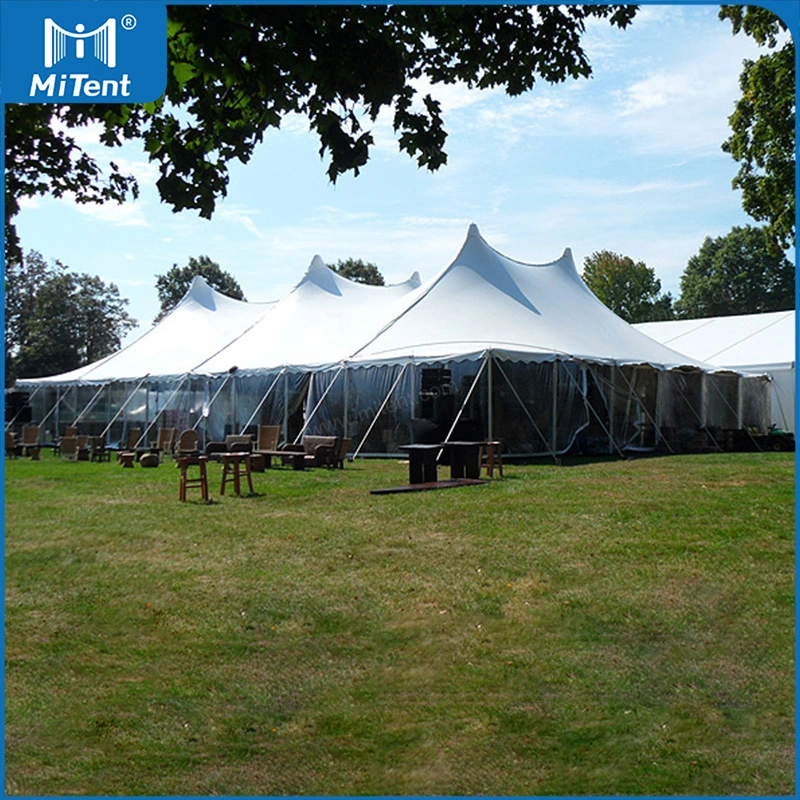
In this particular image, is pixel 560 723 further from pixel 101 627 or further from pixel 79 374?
pixel 79 374

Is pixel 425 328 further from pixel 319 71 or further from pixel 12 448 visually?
pixel 319 71

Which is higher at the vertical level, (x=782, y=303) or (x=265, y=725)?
(x=782, y=303)

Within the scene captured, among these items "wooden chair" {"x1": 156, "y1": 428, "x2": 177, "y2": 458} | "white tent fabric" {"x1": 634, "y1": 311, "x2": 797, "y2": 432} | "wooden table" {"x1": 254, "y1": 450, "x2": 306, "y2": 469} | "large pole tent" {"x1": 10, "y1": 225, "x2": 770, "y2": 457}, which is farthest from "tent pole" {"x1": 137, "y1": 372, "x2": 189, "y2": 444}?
"white tent fabric" {"x1": 634, "y1": 311, "x2": 797, "y2": 432}

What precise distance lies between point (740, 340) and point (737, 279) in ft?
95.6

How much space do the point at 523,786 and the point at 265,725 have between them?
4.12ft

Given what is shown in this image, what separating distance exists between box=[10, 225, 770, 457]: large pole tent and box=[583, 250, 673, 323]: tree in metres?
34.1

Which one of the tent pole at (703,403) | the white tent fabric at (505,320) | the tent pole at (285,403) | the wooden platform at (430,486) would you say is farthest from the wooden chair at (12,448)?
the tent pole at (703,403)

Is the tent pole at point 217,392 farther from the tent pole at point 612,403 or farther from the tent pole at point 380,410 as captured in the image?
the tent pole at point 612,403

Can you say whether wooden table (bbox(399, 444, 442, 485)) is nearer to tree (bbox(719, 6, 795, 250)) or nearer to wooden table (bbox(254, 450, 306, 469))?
wooden table (bbox(254, 450, 306, 469))

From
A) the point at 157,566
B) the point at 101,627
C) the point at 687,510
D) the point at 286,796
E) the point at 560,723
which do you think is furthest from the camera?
the point at 687,510

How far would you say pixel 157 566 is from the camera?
6887 mm

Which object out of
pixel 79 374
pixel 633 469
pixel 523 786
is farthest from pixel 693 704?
pixel 79 374

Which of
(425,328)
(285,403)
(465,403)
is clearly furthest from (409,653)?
(285,403)

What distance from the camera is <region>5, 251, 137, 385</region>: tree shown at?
4647 centimetres
